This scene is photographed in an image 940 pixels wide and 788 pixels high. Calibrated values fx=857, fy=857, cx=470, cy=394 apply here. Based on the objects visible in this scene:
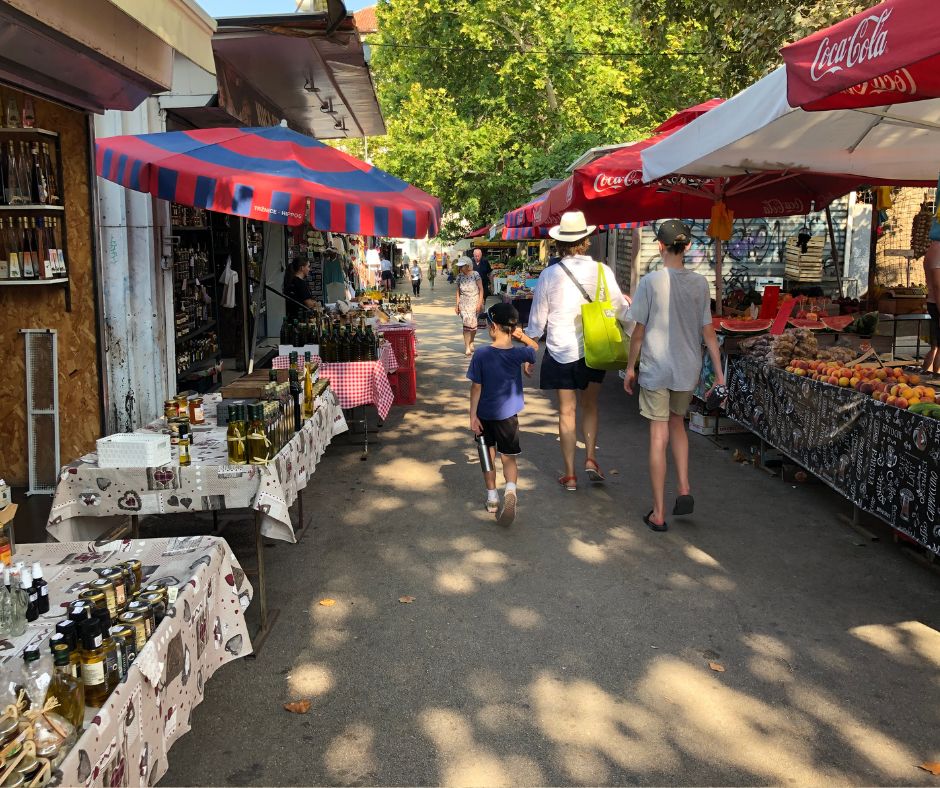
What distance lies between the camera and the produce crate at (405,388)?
10.9m

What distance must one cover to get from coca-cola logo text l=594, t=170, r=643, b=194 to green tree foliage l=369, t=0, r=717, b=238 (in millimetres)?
19761

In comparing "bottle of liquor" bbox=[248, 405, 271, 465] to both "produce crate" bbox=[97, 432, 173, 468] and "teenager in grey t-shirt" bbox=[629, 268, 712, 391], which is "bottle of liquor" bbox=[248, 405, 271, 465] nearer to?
"produce crate" bbox=[97, 432, 173, 468]

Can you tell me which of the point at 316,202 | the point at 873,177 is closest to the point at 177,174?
the point at 316,202

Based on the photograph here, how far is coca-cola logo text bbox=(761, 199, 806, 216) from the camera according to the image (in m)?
11.2

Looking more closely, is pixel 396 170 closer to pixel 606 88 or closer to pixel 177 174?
pixel 606 88

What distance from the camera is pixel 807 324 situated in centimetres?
948

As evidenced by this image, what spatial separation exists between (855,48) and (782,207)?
7.78m

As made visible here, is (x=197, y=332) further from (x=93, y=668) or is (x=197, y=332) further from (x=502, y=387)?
(x=93, y=668)

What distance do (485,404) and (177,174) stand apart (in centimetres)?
282

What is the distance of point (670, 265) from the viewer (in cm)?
624

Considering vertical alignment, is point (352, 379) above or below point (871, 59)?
below

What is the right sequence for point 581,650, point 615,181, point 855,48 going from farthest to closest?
point 615,181, point 581,650, point 855,48

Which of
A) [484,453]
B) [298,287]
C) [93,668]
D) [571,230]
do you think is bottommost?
[484,453]

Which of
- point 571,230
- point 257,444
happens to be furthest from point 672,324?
point 257,444
